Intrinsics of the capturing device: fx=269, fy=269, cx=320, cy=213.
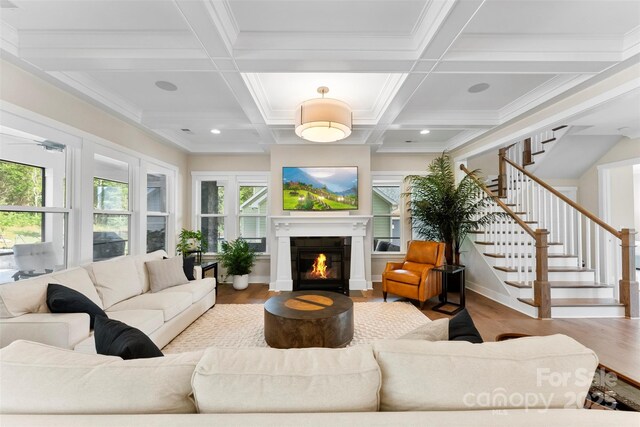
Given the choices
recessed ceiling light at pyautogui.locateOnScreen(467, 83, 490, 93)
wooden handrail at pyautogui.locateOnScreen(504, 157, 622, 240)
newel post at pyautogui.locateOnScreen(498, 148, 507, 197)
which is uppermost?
recessed ceiling light at pyautogui.locateOnScreen(467, 83, 490, 93)

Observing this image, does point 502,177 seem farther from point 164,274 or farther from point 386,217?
point 164,274

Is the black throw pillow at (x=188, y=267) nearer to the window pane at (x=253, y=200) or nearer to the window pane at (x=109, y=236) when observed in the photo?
the window pane at (x=109, y=236)

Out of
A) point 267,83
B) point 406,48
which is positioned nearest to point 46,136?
point 267,83

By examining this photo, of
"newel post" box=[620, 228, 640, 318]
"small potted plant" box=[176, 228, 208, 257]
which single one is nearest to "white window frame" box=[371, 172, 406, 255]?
"newel post" box=[620, 228, 640, 318]

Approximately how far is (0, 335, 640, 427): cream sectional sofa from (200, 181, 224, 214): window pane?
15.9ft

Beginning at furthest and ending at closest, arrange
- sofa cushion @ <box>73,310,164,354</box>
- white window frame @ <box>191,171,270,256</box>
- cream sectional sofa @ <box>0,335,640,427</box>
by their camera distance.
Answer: white window frame @ <box>191,171,270,256</box>, sofa cushion @ <box>73,310,164,354</box>, cream sectional sofa @ <box>0,335,640,427</box>

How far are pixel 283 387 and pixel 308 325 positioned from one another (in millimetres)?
1716

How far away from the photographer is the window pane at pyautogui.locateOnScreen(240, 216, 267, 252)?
18.2ft

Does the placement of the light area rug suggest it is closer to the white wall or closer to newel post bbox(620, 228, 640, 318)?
newel post bbox(620, 228, 640, 318)

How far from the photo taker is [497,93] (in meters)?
3.18

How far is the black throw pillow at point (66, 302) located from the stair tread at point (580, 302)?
4728mm

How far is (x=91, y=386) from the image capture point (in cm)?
80

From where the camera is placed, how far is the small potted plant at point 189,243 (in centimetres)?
479

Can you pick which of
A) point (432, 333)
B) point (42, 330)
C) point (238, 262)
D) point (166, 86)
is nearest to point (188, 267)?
point (238, 262)
